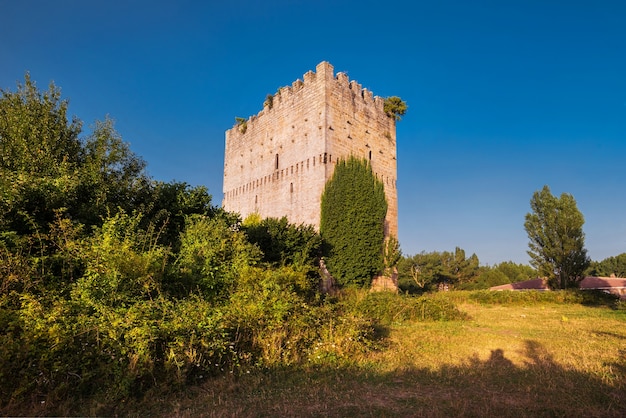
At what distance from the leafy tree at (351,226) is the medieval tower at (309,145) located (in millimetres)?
711

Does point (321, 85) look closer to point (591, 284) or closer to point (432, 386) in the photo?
point (432, 386)

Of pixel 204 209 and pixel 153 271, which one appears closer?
pixel 153 271

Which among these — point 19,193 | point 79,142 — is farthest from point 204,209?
point 19,193

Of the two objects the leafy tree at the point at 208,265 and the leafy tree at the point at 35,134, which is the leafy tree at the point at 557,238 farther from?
the leafy tree at the point at 35,134

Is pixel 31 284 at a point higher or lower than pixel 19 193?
lower

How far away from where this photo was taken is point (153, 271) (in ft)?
20.1

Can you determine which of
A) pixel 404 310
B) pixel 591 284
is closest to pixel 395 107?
pixel 404 310

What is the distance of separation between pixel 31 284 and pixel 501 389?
699 centimetres

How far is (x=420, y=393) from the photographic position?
4.96 m

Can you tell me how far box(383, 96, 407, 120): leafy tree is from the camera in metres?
23.9

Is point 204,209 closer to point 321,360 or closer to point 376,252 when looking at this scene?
point 321,360

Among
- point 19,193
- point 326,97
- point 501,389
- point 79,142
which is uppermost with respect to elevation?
point 326,97

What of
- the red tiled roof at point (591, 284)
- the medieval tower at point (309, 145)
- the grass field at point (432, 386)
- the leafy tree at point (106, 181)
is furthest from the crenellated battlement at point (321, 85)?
the red tiled roof at point (591, 284)

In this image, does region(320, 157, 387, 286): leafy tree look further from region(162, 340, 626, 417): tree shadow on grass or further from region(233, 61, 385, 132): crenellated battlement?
region(162, 340, 626, 417): tree shadow on grass
